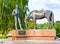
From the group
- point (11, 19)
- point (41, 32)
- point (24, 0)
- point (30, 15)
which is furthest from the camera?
point (24, 0)

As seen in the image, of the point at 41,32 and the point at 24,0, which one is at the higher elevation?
the point at 24,0

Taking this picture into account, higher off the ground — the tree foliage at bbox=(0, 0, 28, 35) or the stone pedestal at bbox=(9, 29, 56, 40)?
the tree foliage at bbox=(0, 0, 28, 35)

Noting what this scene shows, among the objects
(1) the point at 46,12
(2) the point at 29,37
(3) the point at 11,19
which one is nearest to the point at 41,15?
(1) the point at 46,12

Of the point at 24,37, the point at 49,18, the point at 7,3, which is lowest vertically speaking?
the point at 24,37

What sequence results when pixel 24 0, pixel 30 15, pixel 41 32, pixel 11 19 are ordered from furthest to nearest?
pixel 24 0, pixel 11 19, pixel 30 15, pixel 41 32

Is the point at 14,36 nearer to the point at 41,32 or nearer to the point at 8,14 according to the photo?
the point at 41,32

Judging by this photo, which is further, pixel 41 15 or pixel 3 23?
pixel 3 23

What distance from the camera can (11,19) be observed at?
35.9 metres

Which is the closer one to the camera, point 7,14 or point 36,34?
point 36,34

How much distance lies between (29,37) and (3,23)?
12.9 meters

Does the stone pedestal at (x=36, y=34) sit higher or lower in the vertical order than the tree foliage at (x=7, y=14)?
lower

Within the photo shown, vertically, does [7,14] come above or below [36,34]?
above

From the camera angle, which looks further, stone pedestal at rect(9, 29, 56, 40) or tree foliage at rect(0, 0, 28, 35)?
tree foliage at rect(0, 0, 28, 35)

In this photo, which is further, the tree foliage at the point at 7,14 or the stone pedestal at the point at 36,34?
the tree foliage at the point at 7,14
